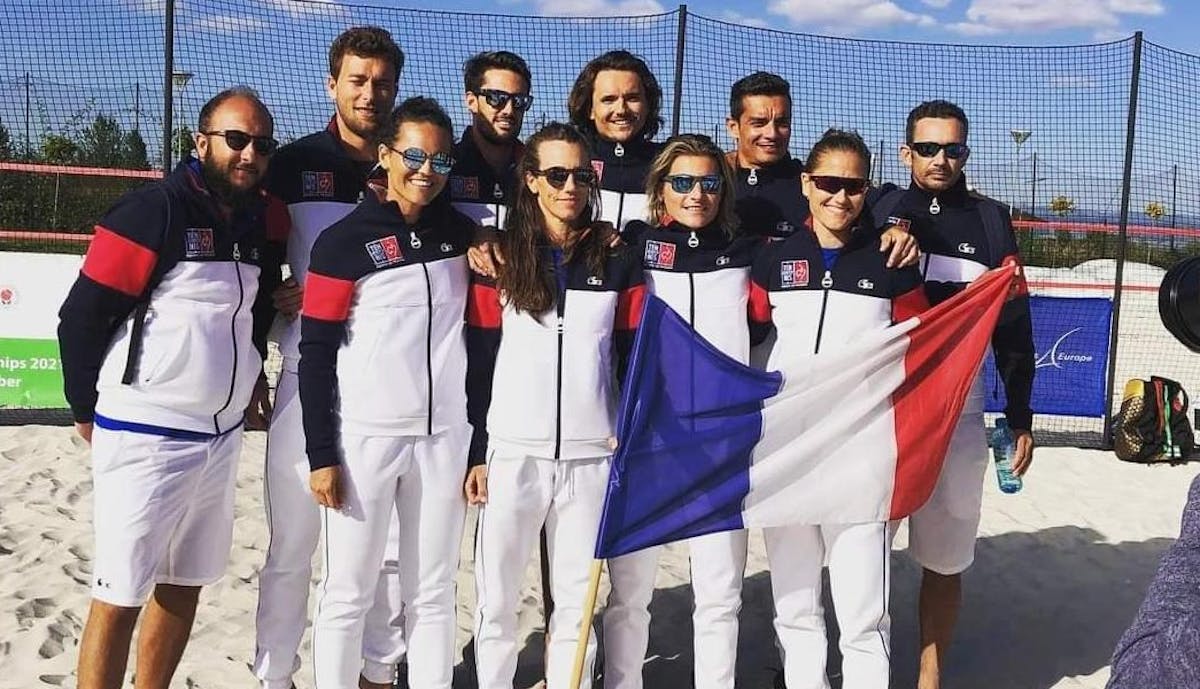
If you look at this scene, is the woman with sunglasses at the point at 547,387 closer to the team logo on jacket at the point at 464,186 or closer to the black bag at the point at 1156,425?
the team logo on jacket at the point at 464,186

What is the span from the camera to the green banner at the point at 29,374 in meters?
8.07

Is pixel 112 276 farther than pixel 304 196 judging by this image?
No

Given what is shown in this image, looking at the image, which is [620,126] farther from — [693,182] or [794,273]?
[794,273]

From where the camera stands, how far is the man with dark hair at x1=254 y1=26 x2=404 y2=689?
3840mm

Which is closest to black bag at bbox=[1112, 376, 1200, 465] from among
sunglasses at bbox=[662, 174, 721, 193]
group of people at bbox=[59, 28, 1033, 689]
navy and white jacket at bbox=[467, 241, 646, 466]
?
group of people at bbox=[59, 28, 1033, 689]

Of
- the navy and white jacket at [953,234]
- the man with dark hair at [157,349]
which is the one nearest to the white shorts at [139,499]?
the man with dark hair at [157,349]

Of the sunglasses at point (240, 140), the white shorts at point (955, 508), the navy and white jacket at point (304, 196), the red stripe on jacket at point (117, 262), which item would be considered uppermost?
the sunglasses at point (240, 140)

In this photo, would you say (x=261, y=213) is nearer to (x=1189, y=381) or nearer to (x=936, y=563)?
(x=936, y=563)

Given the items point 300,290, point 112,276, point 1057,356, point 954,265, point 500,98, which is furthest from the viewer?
point 1057,356

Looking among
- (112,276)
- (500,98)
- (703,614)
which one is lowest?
(703,614)

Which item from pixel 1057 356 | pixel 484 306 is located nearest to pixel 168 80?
pixel 484 306

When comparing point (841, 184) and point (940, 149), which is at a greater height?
point (940, 149)

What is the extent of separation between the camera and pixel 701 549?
389 centimetres

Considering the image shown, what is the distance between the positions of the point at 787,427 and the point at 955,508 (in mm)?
968
